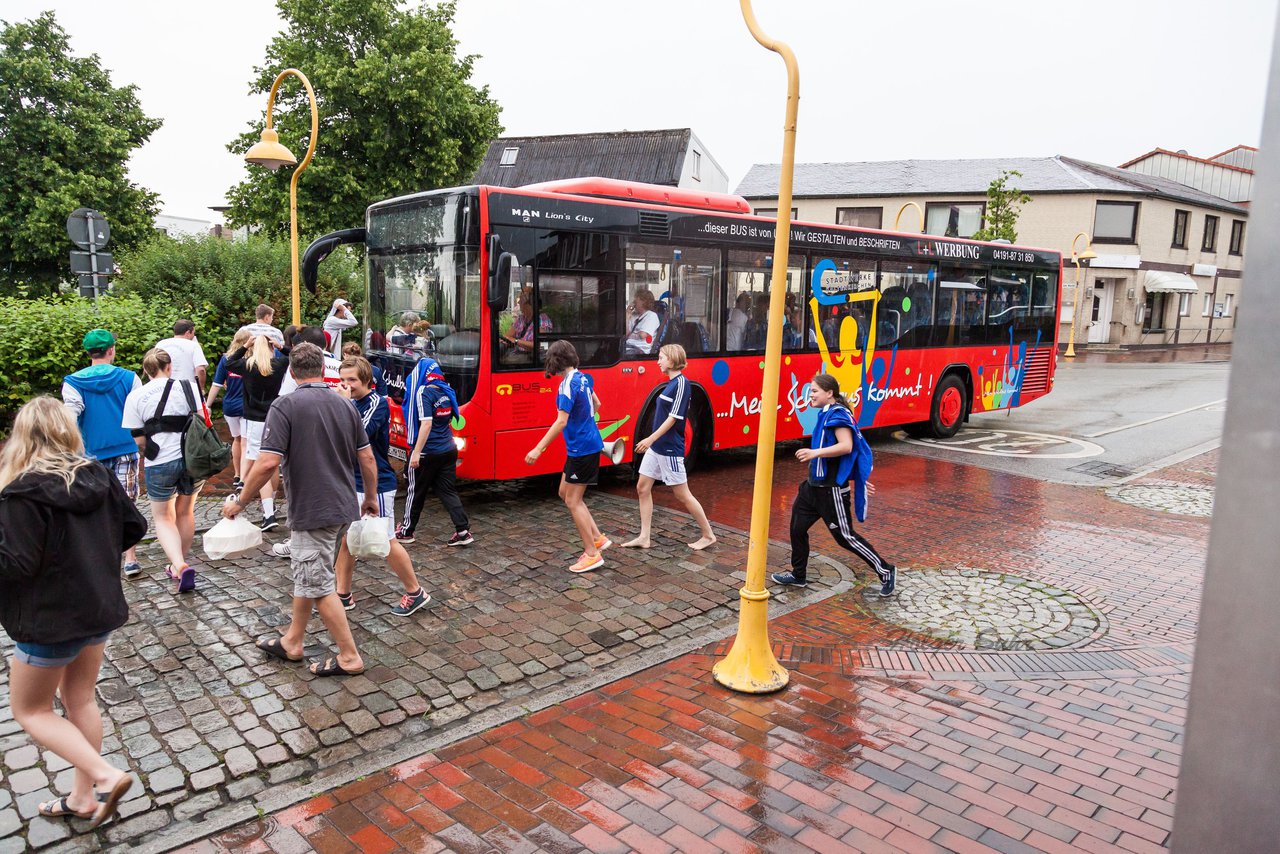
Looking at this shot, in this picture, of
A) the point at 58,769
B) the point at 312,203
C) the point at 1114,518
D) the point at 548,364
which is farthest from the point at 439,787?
the point at 312,203

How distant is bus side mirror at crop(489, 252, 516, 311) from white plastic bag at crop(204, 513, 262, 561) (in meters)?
3.54

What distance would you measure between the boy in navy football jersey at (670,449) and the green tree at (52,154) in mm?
24948

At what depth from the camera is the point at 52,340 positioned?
1155cm

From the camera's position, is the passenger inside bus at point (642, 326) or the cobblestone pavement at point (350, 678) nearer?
the cobblestone pavement at point (350, 678)

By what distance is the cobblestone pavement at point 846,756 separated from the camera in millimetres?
3688

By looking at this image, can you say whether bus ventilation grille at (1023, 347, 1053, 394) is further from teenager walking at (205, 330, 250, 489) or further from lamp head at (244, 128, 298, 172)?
teenager walking at (205, 330, 250, 489)

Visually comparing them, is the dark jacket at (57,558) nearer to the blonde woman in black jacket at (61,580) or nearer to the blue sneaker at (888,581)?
the blonde woman in black jacket at (61,580)

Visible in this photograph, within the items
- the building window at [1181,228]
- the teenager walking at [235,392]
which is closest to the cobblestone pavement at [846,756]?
the teenager walking at [235,392]

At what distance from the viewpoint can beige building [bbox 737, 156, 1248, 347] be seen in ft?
126

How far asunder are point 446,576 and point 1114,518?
7183mm

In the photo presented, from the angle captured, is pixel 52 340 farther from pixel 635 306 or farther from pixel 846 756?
pixel 846 756

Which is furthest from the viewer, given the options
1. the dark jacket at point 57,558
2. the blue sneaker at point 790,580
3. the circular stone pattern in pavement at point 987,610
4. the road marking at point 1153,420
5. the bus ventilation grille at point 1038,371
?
the bus ventilation grille at point 1038,371

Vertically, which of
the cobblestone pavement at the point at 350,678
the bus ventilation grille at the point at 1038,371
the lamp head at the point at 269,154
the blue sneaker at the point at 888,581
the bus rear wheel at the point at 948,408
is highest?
the lamp head at the point at 269,154

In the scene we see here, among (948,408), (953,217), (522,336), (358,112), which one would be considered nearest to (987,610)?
(522,336)
